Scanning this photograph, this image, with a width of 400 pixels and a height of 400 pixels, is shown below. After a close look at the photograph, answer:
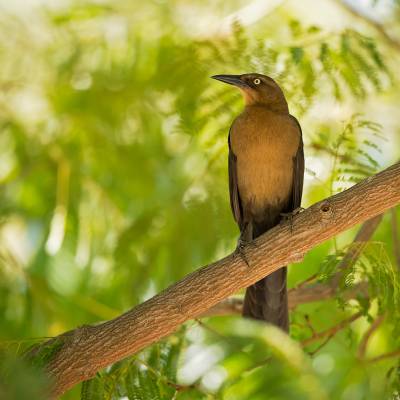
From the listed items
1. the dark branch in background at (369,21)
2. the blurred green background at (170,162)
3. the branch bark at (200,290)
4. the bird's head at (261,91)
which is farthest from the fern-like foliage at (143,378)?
the dark branch in background at (369,21)

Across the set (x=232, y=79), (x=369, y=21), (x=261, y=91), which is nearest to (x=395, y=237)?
(x=261, y=91)

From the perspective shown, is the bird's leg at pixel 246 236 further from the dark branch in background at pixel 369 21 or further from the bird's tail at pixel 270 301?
the dark branch in background at pixel 369 21

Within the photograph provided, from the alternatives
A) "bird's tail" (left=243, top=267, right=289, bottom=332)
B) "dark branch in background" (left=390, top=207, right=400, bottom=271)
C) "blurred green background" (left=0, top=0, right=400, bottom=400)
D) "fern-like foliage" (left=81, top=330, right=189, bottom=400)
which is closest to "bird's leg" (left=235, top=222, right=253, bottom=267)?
"blurred green background" (left=0, top=0, right=400, bottom=400)

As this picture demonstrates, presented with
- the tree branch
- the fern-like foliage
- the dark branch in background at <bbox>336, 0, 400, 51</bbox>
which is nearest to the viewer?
the fern-like foliage

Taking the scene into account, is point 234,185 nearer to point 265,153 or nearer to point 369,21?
point 265,153

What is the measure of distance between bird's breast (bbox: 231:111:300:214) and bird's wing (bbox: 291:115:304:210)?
0.03 meters

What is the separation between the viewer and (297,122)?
20.9 ft

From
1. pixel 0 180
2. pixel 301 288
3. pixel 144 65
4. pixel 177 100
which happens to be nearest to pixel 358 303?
pixel 301 288

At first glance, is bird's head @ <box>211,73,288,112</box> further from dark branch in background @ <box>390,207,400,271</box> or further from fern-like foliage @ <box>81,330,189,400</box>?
fern-like foliage @ <box>81,330,189,400</box>

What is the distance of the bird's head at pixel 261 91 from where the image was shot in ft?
21.4

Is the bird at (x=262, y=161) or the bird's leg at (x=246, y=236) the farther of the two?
the bird at (x=262, y=161)

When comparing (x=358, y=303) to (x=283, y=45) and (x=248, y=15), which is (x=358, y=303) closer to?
(x=283, y=45)

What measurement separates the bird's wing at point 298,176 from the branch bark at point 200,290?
153 centimetres

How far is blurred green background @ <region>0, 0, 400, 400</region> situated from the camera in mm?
5152
